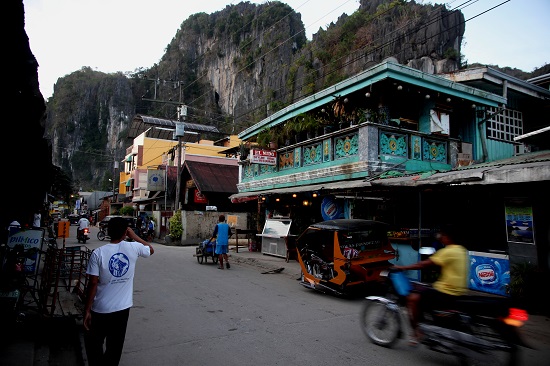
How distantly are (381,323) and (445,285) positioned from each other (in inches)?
44.3

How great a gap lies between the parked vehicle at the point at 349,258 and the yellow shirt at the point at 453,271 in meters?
3.57

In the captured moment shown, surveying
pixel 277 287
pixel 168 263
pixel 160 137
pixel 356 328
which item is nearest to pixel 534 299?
pixel 356 328

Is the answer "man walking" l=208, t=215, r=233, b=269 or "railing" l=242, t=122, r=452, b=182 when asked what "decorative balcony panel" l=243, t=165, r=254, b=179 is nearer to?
"railing" l=242, t=122, r=452, b=182

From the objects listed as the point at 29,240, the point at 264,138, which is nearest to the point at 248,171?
the point at 264,138

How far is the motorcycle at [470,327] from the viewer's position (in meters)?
3.88

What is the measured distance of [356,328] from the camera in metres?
5.94

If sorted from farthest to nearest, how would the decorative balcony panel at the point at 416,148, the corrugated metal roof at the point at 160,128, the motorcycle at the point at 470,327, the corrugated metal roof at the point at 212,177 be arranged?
the corrugated metal roof at the point at 160,128, the corrugated metal roof at the point at 212,177, the decorative balcony panel at the point at 416,148, the motorcycle at the point at 470,327

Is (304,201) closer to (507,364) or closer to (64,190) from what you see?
(507,364)

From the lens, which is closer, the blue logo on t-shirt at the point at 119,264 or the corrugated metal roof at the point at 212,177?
the blue logo on t-shirt at the point at 119,264

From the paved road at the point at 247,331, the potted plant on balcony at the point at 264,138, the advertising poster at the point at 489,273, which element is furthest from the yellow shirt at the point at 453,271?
the potted plant on balcony at the point at 264,138

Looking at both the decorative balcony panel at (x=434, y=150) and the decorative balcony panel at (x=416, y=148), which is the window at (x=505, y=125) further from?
the decorative balcony panel at (x=416, y=148)

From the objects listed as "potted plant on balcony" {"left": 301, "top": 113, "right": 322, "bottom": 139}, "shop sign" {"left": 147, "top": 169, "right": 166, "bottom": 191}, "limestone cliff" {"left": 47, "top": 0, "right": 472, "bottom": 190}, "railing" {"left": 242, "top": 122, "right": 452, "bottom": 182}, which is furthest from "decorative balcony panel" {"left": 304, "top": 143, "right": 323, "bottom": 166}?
"limestone cliff" {"left": 47, "top": 0, "right": 472, "bottom": 190}

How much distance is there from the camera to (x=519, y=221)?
754cm

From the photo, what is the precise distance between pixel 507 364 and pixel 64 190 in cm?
2031
